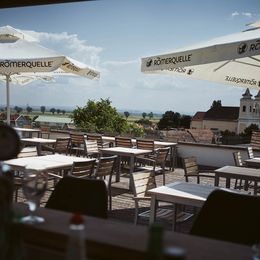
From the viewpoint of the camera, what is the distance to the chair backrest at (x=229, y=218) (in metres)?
2.35

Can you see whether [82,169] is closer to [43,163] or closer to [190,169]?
[43,163]

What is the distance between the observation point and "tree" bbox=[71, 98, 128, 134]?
13281 mm

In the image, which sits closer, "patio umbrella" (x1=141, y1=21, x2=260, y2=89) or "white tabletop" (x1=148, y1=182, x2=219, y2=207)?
"white tabletop" (x1=148, y1=182, x2=219, y2=207)

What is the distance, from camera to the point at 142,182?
13.1 feet

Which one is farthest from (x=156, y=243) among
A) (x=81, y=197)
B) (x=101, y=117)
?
(x=101, y=117)

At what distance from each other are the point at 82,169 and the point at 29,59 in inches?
136

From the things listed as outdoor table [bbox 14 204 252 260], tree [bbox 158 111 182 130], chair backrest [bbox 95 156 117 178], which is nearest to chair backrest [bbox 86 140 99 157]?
chair backrest [bbox 95 156 117 178]

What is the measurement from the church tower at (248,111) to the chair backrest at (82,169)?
79518 mm

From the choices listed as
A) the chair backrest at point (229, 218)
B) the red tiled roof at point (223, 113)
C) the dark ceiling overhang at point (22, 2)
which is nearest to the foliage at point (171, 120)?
the red tiled roof at point (223, 113)

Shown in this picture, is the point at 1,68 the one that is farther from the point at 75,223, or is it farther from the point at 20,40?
the point at 75,223

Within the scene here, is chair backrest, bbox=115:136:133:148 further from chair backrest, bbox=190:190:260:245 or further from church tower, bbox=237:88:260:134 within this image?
church tower, bbox=237:88:260:134

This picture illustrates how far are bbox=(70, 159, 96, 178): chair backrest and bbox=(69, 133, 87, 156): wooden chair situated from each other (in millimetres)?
4080

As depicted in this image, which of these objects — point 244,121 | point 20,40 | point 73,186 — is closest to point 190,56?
point 73,186

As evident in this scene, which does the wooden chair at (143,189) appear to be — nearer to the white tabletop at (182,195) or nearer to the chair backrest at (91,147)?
the white tabletop at (182,195)
